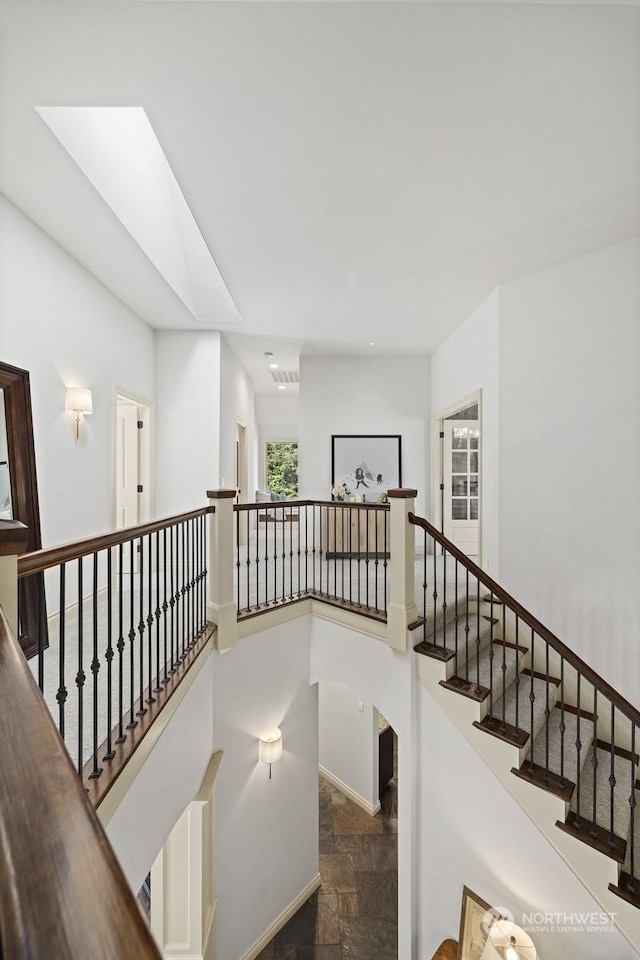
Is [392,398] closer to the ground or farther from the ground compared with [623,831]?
farther from the ground

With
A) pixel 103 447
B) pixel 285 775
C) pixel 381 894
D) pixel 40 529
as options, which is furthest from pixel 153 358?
pixel 381 894

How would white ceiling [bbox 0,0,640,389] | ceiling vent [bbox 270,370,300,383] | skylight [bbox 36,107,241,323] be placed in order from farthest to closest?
ceiling vent [bbox 270,370,300,383]
skylight [bbox 36,107,241,323]
white ceiling [bbox 0,0,640,389]

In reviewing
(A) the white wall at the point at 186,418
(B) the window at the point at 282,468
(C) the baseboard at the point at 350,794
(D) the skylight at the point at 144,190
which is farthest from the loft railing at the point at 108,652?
(B) the window at the point at 282,468

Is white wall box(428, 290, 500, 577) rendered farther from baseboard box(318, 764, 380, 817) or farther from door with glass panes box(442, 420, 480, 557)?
baseboard box(318, 764, 380, 817)

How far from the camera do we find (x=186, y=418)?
4.88 m

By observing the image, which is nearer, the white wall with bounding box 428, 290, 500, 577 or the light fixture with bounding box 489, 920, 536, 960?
the light fixture with bounding box 489, 920, 536, 960

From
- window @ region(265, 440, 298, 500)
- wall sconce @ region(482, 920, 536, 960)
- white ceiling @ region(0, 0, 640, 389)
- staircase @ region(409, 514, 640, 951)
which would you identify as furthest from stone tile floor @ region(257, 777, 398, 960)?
window @ region(265, 440, 298, 500)

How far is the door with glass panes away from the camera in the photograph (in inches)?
226

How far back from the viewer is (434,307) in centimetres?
421

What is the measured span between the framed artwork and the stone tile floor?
158 inches

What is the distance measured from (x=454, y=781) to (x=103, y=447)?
378cm

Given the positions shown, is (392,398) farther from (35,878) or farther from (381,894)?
(35,878)

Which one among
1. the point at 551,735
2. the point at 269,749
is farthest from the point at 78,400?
the point at 551,735

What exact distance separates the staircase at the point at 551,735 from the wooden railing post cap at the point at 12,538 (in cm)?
187
